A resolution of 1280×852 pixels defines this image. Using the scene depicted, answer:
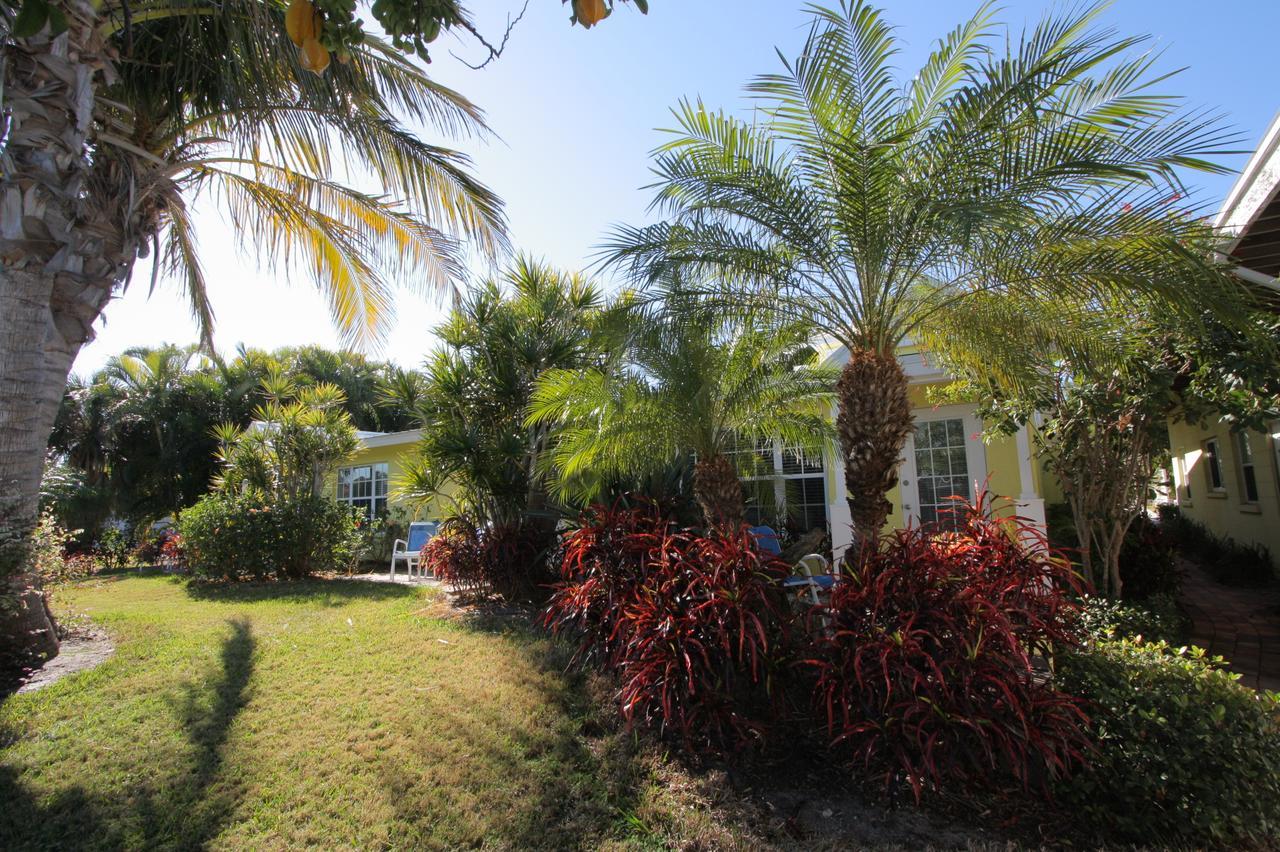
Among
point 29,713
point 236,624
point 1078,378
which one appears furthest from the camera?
point 236,624

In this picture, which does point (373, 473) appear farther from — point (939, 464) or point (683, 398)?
point (939, 464)

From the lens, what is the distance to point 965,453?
934cm

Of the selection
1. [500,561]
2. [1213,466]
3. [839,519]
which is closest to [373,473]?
[500,561]

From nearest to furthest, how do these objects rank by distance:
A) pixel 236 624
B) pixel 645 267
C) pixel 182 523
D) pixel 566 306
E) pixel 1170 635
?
pixel 645 267
pixel 1170 635
pixel 236 624
pixel 566 306
pixel 182 523

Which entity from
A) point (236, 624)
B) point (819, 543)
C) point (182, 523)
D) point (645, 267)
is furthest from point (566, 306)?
point (182, 523)

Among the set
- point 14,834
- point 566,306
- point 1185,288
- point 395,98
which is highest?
point 395,98

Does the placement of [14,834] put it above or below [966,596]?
below

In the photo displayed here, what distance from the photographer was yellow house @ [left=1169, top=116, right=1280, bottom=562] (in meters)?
5.64

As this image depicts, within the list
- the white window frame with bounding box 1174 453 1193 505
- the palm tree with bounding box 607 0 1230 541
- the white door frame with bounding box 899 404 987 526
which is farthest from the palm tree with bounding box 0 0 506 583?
the white window frame with bounding box 1174 453 1193 505

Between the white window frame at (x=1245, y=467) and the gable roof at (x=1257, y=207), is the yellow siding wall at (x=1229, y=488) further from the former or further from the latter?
the gable roof at (x=1257, y=207)

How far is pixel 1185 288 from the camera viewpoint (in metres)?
4.35

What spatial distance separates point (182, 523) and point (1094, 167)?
14.1 metres

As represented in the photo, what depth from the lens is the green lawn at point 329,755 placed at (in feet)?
11.4

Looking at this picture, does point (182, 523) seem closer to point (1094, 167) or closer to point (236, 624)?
point (236, 624)
